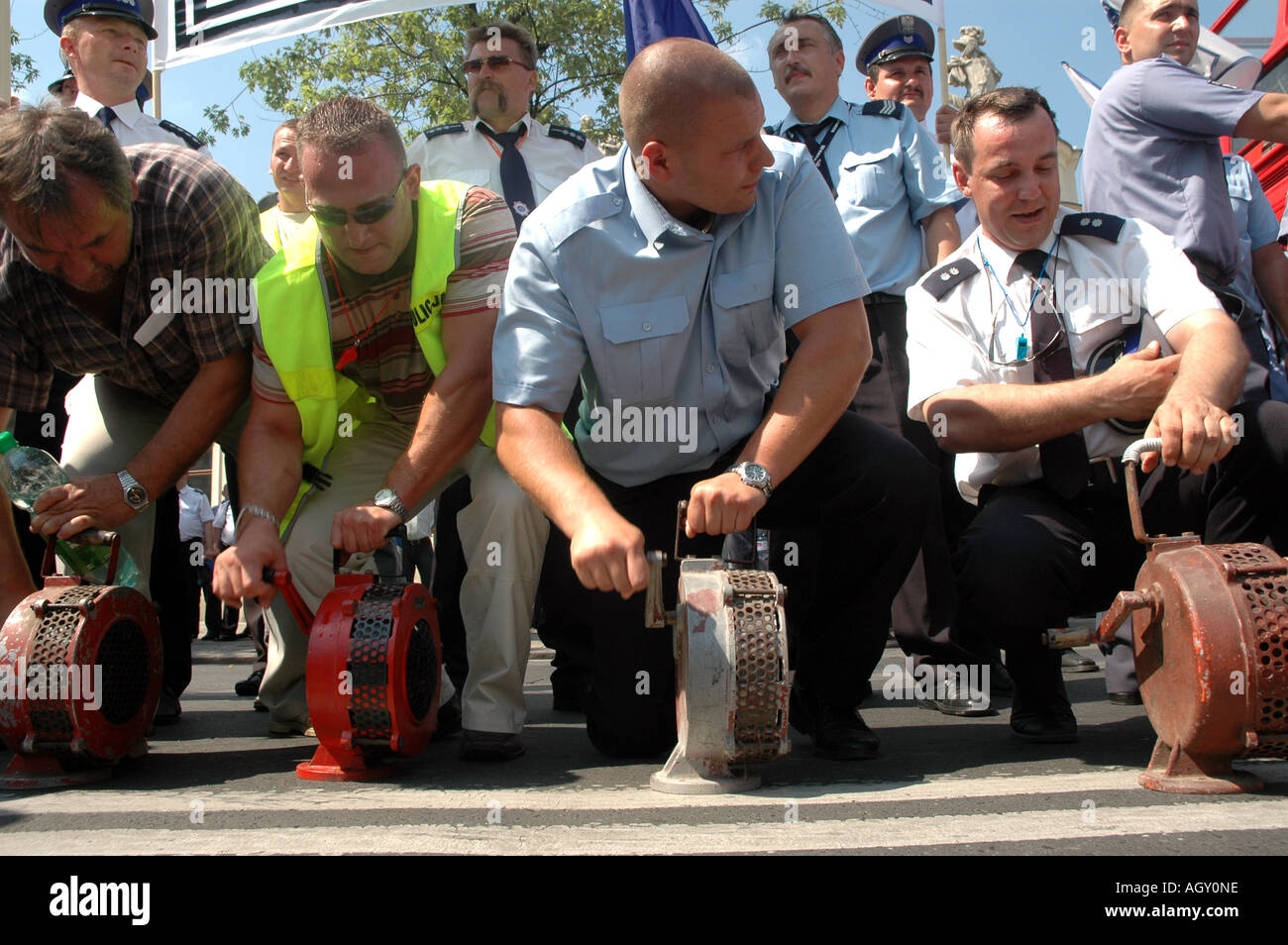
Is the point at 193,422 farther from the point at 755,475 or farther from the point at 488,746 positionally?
the point at 755,475

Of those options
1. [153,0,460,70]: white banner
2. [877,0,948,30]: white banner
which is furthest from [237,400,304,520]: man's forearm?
[877,0,948,30]: white banner

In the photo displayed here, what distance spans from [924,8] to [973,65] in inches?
597

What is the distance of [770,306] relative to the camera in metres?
3.04

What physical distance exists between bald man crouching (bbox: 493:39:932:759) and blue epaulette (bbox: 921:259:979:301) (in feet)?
1.52

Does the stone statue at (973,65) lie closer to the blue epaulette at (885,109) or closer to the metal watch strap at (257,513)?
the blue epaulette at (885,109)

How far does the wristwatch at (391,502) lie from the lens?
300cm

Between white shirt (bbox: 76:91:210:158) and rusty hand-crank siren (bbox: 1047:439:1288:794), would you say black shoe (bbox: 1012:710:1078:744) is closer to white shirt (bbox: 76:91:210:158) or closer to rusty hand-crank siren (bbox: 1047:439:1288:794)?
rusty hand-crank siren (bbox: 1047:439:1288:794)

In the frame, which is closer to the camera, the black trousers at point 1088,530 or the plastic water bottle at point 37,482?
the black trousers at point 1088,530

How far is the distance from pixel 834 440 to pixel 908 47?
3.38 metres

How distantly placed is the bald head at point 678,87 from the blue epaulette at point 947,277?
88cm

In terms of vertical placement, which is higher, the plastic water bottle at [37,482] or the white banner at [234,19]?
the white banner at [234,19]

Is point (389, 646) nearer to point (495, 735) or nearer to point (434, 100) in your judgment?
point (495, 735)

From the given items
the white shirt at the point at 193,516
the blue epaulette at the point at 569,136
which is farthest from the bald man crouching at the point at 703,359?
the white shirt at the point at 193,516

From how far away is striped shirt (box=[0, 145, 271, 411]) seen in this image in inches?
132
